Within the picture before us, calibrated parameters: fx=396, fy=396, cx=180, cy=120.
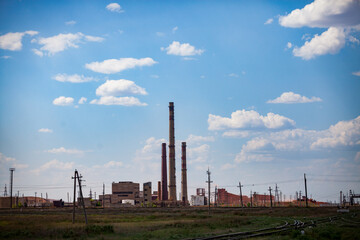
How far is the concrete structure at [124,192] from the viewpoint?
14238 cm

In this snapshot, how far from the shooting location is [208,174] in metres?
82.9

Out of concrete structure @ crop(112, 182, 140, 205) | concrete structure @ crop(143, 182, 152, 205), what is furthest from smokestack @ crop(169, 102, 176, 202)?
concrete structure @ crop(112, 182, 140, 205)

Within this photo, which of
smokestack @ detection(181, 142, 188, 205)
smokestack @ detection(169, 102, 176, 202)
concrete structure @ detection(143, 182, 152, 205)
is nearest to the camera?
smokestack @ detection(169, 102, 176, 202)

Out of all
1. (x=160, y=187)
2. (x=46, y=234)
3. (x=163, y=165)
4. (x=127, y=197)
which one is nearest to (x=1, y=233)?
(x=46, y=234)

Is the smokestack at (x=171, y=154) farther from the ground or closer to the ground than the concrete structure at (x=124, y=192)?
farther from the ground

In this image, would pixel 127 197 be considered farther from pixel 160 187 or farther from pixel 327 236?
pixel 327 236

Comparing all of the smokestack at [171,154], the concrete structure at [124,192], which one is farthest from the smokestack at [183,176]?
the concrete structure at [124,192]

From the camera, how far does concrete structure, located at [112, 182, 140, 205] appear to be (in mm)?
142375

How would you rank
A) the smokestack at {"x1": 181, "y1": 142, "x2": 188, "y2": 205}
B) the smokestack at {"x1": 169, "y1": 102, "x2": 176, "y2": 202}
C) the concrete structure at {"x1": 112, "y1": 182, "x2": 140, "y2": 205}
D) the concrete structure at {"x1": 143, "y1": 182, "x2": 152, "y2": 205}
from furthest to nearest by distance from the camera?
1. the concrete structure at {"x1": 112, "y1": 182, "x2": 140, "y2": 205}
2. the concrete structure at {"x1": 143, "y1": 182, "x2": 152, "y2": 205}
3. the smokestack at {"x1": 181, "y1": 142, "x2": 188, "y2": 205}
4. the smokestack at {"x1": 169, "y1": 102, "x2": 176, "y2": 202}

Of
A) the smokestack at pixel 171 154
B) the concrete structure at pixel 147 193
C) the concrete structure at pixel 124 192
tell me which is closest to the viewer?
the smokestack at pixel 171 154

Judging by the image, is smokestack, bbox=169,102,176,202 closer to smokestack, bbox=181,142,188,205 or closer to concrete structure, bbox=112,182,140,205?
smokestack, bbox=181,142,188,205

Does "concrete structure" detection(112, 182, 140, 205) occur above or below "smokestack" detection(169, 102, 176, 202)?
below

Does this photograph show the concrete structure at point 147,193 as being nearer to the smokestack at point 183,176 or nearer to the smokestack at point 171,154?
the smokestack at point 183,176

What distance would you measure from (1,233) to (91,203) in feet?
359
